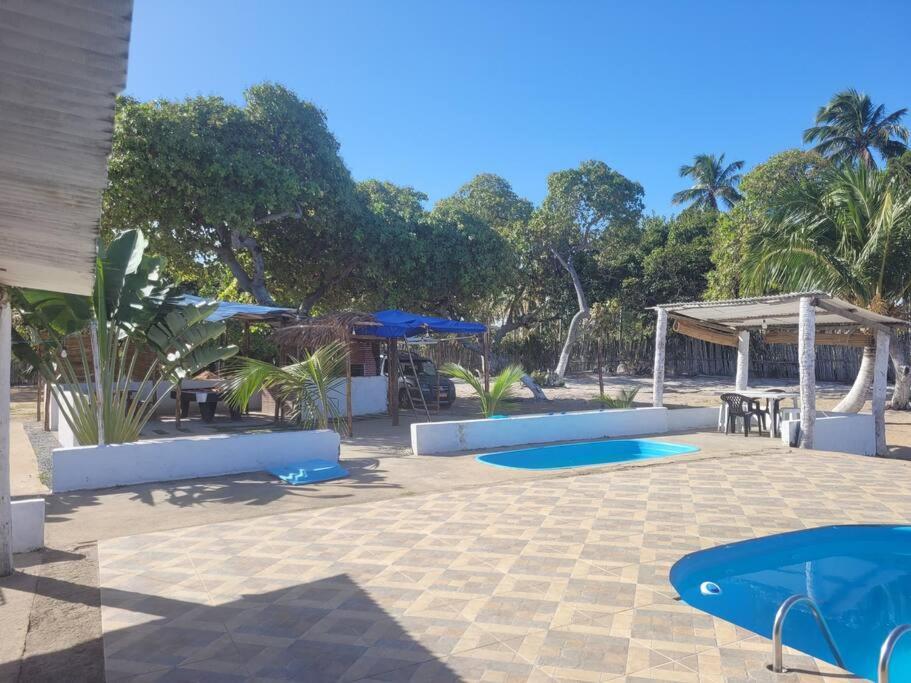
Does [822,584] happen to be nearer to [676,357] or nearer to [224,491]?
[224,491]

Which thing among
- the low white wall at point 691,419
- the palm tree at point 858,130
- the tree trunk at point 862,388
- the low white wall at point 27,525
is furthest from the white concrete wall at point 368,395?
the palm tree at point 858,130

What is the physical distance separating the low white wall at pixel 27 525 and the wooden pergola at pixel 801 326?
11053mm

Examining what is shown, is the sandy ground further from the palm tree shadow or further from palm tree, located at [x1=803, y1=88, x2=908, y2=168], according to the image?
palm tree, located at [x1=803, y1=88, x2=908, y2=168]

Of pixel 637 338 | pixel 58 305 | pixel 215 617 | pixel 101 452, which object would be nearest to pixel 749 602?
pixel 215 617

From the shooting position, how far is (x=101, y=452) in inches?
304

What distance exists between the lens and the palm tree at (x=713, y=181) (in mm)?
41188

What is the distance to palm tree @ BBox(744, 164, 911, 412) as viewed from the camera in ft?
43.9

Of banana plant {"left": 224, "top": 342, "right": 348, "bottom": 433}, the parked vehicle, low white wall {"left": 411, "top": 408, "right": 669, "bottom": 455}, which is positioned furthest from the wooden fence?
banana plant {"left": 224, "top": 342, "right": 348, "bottom": 433}

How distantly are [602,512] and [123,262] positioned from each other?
689 cm

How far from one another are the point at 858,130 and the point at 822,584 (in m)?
34.1

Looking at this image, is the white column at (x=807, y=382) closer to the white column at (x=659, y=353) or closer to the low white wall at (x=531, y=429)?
the low white wall at (x=531, y=429)

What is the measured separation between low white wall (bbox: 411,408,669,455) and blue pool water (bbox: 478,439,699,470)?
47 cm

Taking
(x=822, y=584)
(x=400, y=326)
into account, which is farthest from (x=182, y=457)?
(x=822, y=584)

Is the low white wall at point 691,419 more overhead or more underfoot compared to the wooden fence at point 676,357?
more underfoot
